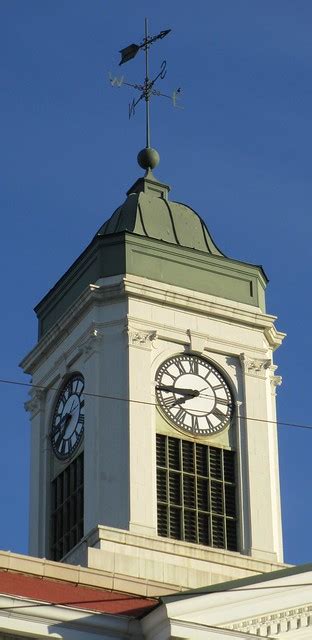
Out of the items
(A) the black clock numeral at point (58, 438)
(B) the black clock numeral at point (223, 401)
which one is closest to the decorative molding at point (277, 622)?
(B) the black clock numeral at point (223, 401)

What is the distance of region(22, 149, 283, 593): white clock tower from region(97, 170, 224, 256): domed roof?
0.06 m

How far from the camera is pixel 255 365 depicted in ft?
206

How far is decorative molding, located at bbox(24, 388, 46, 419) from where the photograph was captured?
64188mm

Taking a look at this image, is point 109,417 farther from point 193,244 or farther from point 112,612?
point 112,612

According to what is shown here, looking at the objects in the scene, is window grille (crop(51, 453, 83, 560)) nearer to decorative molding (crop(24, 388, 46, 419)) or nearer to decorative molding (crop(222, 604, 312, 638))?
decorative molding (crop(24, 388, 46, 419))

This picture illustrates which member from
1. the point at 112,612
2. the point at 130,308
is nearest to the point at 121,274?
the point at 130,308

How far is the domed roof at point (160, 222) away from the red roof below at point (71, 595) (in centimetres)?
1881

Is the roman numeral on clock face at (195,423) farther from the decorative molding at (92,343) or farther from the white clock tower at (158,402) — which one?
the decorative molding at (92,343)

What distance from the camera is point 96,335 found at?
61.5m

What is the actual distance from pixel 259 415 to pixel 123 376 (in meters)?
4.16

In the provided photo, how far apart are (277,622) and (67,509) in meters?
16.6

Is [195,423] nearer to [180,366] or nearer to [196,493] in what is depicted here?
[180,366]

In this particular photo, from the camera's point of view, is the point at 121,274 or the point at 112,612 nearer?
the point at 112,612

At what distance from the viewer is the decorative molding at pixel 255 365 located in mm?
62719
